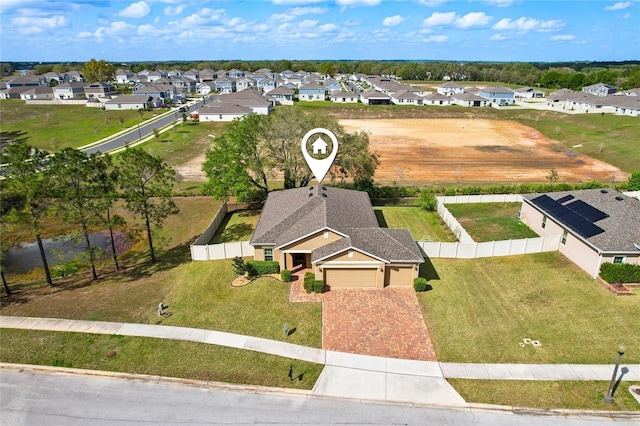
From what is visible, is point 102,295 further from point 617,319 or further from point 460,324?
point 617,319

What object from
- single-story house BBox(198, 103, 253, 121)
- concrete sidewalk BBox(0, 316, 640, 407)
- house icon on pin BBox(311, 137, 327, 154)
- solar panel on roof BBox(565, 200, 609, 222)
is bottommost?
concrete sidewalk BBox(0, 316, 640, 407)

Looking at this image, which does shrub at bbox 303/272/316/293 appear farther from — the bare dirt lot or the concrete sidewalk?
the bare dirt lot

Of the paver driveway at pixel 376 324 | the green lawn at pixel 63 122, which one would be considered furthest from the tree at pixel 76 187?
the green lawn at pixel 63 122

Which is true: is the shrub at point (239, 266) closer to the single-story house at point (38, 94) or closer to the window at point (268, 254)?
the window at point (268, 254)

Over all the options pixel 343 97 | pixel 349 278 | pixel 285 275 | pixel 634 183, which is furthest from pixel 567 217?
pixel 343 97

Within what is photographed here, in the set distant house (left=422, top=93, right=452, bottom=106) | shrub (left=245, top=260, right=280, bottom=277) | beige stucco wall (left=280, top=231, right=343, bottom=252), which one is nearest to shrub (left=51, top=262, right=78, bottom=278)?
shrub (left=245, top=260, right=280, bottom=277)

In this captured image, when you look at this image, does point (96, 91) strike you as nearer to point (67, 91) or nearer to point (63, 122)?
point (67, 91)

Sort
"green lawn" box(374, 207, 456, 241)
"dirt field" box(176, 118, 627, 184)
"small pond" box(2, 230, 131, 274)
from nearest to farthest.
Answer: "small pond" box(2, 230, 131, 274) < "green lawn" box(374, 207, 456, 241) < "dirt field" box(176, 118, 627, 184)

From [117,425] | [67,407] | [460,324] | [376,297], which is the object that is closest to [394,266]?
[376,297]
